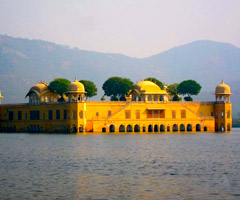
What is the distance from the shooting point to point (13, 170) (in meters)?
39.8

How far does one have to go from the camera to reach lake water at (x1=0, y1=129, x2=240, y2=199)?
3108 cm

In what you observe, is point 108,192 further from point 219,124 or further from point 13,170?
point 219,124

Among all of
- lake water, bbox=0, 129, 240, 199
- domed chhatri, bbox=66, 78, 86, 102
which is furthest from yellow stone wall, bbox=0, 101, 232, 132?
lake water, bbox=0, 129, 240, 199

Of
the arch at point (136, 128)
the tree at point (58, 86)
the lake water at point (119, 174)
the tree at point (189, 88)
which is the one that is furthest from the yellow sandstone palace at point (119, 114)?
the lake water at point (119, 174)

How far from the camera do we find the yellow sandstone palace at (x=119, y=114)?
95.6 meters

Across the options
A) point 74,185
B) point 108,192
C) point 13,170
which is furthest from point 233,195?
point 13,170

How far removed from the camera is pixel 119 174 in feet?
124

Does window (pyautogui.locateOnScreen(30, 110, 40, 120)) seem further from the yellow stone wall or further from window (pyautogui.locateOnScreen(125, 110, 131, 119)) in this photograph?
window (pyautogui.locateOnScreen(125, 110, 131, 119))

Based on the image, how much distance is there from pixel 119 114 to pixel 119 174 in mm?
58609

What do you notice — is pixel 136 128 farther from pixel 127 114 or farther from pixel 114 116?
pixel 114 116

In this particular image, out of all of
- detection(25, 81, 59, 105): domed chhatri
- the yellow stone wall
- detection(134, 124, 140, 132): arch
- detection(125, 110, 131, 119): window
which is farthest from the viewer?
detection(25, 81, 59, 105): domed chhatri

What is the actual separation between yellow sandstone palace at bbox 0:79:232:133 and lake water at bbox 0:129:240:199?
3970cm

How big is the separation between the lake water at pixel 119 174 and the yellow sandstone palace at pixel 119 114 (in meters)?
39.7

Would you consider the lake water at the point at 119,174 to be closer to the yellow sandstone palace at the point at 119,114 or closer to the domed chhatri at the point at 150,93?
the yellow sandstone palace at the point at 119,114
